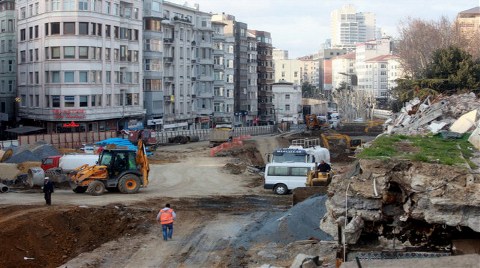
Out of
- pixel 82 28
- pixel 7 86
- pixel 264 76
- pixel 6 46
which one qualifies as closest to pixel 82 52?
pixel 82 28

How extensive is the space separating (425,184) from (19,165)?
28762mm

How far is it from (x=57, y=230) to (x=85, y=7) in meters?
46.9

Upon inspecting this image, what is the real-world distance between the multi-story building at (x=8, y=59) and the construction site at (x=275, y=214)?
40.1 meters

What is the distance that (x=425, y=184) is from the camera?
1513 centimetres

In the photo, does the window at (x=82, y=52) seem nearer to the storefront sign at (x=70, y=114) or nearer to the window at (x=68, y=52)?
the window at (x=68, y=52)

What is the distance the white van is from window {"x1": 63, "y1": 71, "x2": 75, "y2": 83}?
1466 inches

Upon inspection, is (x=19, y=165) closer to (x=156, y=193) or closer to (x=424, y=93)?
(x=156, y=193)

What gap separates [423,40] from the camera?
87250mm

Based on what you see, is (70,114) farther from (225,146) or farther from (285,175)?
(285,175)

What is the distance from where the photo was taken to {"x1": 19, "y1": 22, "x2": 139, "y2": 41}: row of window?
68.2 meters

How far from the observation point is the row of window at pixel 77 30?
6819 centimetres

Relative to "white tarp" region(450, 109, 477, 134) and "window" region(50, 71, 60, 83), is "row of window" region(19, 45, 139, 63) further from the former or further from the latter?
"white tarp" region(450, 109, 477, 134)

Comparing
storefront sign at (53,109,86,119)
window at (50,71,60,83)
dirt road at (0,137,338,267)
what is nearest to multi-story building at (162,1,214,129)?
storefront sign at (53,109,86,119)

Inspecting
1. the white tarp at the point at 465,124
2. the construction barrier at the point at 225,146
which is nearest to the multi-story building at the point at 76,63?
the construction barrier at the point at 225,146
